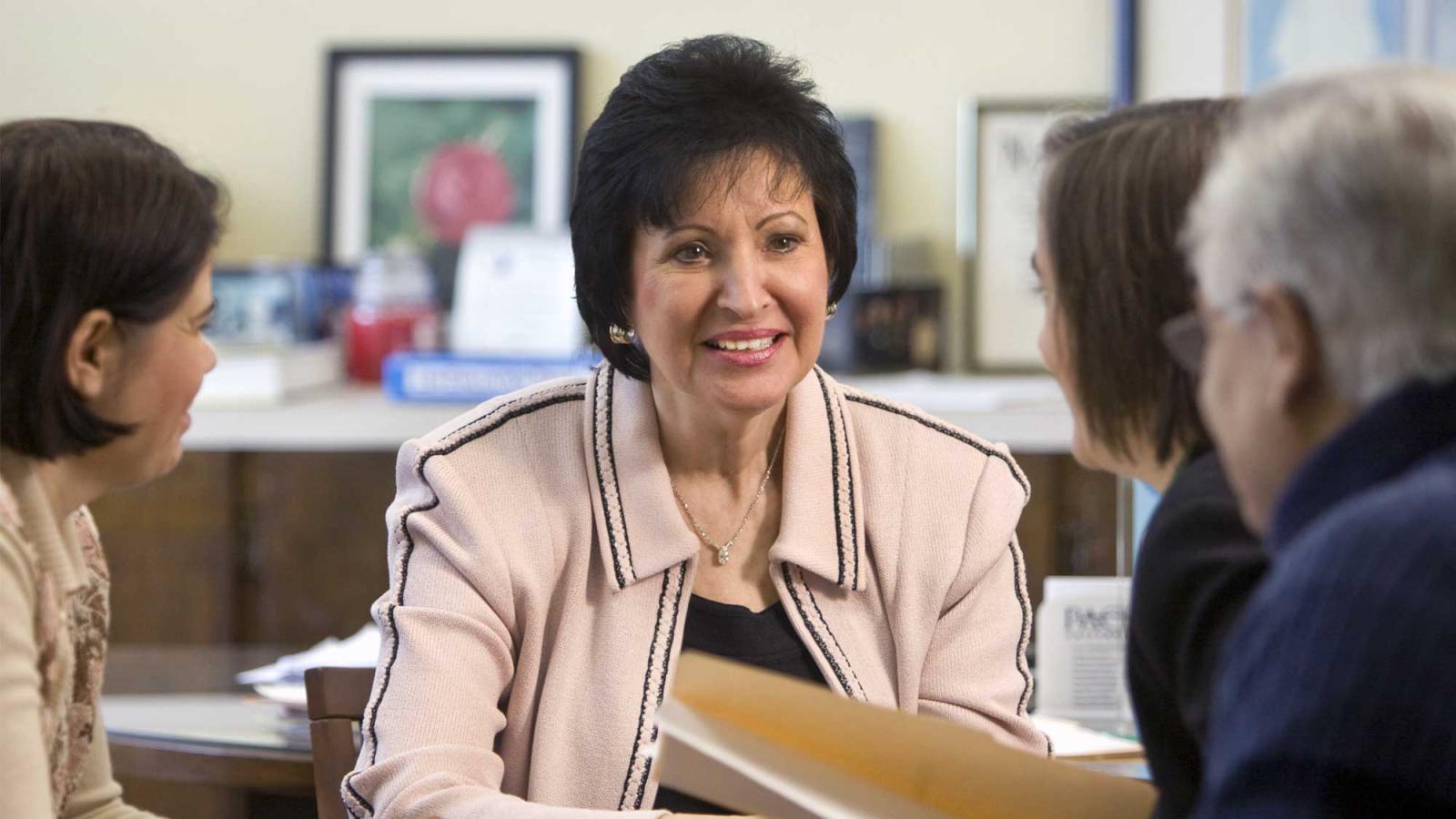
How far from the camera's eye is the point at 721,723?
1.07 meters

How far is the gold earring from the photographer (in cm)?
169

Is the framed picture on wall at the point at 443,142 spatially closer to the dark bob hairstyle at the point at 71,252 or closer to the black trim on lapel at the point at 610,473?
the black trim on lapel at the point at 610,473

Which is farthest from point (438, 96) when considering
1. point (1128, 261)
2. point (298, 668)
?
point (1128, 261)

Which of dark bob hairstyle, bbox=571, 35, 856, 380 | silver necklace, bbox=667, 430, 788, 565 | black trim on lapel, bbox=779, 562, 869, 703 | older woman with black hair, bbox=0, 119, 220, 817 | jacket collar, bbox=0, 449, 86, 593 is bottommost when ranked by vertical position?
black trim on lapel, bbox=779, 562, 869, 703

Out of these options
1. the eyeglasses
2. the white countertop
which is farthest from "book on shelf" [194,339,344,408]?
the eyeglasses

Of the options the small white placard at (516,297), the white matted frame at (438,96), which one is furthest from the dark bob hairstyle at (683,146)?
the white matted frame at (438,96)

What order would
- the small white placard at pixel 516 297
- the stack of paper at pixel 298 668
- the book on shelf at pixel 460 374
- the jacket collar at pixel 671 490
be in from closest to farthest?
1. the jacket collar at pixel 671 490
2. the stack of paper at pixel 298 668
3. the book on shelf at pixel 460 374
4. the small white placard at pixel 516 297

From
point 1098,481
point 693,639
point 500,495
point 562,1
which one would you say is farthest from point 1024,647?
point 562,1

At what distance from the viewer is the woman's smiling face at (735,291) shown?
62.8 inches

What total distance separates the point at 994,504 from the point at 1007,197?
1.60 meters

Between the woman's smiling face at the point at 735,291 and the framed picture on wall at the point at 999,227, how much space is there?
158cm

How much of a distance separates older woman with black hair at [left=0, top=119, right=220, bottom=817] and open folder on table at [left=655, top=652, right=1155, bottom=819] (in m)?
0.41

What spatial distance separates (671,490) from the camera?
1.64 metres

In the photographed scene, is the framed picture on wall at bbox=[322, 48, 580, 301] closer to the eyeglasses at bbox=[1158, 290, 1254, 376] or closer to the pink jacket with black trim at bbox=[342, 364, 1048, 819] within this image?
the pink jacket with black trim at bbox=[342, 364, 1048, 819]
